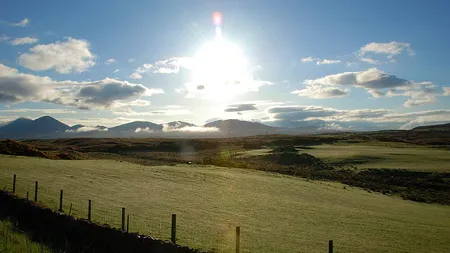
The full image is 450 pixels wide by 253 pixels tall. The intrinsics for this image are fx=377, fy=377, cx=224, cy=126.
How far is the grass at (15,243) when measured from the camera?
1387 centimetres

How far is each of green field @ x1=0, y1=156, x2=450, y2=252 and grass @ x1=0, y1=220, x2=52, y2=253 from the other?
3752 millimetres

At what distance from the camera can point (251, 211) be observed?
27.8 meters

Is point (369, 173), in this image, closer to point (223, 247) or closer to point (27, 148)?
point (223, 247)

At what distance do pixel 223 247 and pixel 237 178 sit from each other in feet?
102

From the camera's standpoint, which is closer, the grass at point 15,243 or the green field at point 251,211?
the grass at point 15,243

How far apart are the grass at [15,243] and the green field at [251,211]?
3.75 metres

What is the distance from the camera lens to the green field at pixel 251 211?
19781 millimetres

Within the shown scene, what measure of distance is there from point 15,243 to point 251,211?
16546mm

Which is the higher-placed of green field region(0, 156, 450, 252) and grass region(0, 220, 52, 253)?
grass region(0, 220, 52, 253)

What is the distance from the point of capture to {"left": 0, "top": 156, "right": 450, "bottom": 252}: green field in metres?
19.8

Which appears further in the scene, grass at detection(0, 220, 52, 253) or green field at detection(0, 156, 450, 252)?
green field at detection(0, 156, 450, 252)

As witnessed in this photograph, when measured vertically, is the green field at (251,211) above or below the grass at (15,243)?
below

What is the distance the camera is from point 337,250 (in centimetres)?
1875

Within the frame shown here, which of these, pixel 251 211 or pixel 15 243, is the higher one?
pixel 15 243
